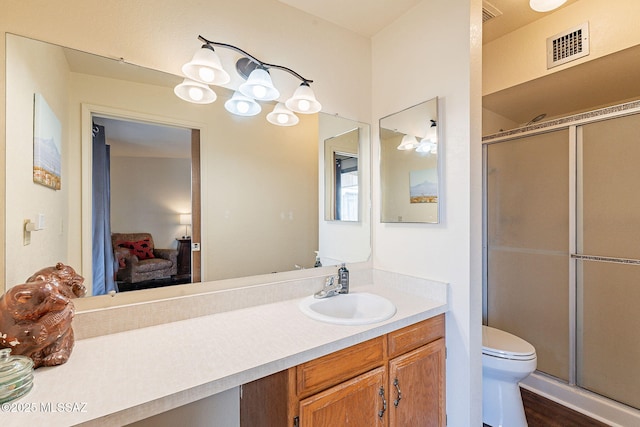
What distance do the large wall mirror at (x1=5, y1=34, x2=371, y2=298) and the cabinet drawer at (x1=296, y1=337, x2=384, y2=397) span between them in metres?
0.62

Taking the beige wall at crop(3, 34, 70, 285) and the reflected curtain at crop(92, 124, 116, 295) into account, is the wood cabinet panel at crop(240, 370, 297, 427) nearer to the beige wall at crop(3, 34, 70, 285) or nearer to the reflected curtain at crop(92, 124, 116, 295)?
the reflected curtain at crop(92, 124, 116, 295)

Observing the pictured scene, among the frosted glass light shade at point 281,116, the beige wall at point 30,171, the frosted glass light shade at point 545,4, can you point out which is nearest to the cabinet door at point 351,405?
the beige wall at point 30,171

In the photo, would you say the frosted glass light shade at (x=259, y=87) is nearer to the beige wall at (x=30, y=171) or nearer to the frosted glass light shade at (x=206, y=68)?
the frosted glass light shade at (x=206, y=68)

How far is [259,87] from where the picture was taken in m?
1.37

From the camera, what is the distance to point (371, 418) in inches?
43.9

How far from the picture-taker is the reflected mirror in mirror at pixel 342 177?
69.9 inches

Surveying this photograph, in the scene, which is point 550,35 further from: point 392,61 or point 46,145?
point 46,145

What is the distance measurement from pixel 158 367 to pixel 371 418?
83cm

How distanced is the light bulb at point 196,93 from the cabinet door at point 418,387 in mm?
1468

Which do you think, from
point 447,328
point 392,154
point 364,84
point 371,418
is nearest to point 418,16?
point 364,84

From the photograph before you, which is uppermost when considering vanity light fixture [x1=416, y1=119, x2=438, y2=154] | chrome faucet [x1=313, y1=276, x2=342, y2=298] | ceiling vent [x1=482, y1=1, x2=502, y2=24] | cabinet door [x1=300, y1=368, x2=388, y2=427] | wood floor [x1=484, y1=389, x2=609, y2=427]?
ceiling vent [x1=482, y1=1, x2=502, y2=24]

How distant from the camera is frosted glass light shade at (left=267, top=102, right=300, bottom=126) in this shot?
1521 millimetres

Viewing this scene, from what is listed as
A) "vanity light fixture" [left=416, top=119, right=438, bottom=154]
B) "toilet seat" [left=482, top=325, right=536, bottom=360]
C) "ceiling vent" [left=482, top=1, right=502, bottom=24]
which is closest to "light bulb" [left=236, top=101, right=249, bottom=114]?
"vanity light fixture" [left=416, top=119, right=438, bottom=154]

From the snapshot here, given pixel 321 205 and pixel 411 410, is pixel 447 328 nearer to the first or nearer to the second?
pixel 411 410
